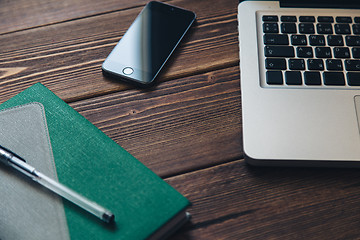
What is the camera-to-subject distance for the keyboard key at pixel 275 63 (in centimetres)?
65

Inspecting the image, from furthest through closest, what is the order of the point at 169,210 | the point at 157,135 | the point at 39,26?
the point at 39,26
the point at 157,135
the point at 169,210

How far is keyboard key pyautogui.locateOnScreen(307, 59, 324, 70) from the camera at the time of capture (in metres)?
0.64

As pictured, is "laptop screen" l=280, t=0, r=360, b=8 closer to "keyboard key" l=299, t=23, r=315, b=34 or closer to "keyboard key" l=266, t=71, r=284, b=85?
"keyboard key" l=299, t=23, r=315, b=34

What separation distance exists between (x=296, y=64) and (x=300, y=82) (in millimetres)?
33

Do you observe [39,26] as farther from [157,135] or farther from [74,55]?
[157,135]

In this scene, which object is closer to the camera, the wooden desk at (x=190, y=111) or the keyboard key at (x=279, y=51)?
the wooden desk at (x=190, y=111)

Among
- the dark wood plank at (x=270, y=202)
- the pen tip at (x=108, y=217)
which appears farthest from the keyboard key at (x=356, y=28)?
the pen tip at (x=108, y=217)

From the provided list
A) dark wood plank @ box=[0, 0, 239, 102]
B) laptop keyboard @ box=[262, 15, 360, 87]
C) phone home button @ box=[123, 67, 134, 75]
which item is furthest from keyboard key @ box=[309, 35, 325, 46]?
phone home button @ box=[123, 67, 134, 75]

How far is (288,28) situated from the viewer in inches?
26.9

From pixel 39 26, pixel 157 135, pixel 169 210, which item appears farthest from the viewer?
pixel 39 26

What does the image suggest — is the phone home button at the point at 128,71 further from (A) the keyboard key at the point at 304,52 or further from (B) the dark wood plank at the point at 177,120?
(A) the keyboard key at the point at 304,52

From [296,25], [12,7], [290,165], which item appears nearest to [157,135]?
[290,165]

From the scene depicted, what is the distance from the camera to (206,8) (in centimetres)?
77

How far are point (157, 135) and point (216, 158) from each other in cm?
10
